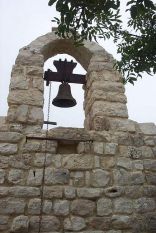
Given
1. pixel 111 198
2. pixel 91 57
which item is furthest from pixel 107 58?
pixel 111 198

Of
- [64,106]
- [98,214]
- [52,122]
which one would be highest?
[64,106]

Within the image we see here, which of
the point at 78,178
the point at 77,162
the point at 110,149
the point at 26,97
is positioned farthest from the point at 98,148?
the point at 26,97

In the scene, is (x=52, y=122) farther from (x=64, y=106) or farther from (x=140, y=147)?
(x=140, y=147)

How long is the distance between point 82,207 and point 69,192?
20 cm

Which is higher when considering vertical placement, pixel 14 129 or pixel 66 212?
pixel 14 129

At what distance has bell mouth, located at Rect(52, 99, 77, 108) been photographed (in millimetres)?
4586

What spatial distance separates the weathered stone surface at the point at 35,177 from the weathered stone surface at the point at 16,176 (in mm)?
78

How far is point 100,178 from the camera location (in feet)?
12.0

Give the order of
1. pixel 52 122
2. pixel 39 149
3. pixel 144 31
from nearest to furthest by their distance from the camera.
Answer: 1. pixel 144 31
2. pixel 39 149
3. pixel 52 122

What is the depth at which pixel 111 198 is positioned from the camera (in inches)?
141

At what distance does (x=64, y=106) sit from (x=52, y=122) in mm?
A: 463

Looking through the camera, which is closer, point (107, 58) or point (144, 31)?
point (144, 31)

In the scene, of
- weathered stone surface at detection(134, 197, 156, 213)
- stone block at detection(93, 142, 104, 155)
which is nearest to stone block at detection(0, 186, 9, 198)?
stone block at detection(93, 142, 104, 155)

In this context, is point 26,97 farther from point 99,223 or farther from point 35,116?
point 99,223
